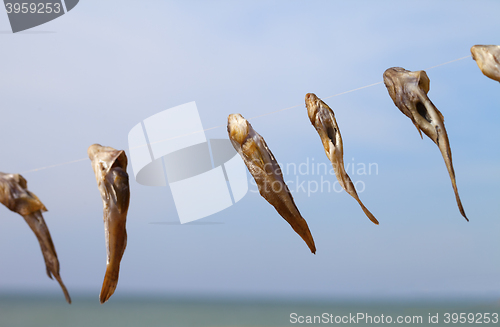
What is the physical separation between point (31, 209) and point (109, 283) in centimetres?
56

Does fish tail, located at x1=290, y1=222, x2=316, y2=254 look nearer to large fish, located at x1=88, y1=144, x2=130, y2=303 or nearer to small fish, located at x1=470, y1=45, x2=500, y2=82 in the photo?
large fish, located at x1=88, y1=144, x2=130, y2=303

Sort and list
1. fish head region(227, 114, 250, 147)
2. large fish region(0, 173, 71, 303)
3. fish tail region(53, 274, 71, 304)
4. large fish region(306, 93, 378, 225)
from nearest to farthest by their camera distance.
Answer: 1. fish tail region(53, 274, 71, 304)
2. large fish region(0, 173, 71, 303)
3. large fish region(306, 93, 378, 225)
4. fish head region(227, 114, 250, 147)

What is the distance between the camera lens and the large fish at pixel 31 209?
219 centimetres

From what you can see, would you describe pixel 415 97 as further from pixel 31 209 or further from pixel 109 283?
pixel 31 209

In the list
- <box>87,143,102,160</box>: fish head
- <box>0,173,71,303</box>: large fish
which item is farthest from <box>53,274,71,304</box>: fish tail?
<box>87,143,102,160</box>: fish head

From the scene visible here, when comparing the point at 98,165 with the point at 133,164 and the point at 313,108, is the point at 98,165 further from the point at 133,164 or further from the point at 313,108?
the point at 313,108

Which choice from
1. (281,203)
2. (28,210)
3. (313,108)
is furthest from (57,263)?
(313,108)

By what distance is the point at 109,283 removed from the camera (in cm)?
214

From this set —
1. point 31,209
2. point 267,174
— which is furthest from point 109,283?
point 267,174

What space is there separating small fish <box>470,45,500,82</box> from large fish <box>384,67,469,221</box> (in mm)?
263

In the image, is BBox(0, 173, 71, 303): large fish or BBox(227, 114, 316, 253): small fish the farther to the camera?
BBox(227, 114, 316, 253): small fish

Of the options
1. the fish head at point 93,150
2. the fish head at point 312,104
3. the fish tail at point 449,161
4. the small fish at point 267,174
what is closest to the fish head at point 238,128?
the small fish at point 267,174

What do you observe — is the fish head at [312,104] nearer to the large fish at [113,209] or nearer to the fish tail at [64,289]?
the large fish at [113,209]

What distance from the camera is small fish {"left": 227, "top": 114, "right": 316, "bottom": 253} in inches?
91.0
